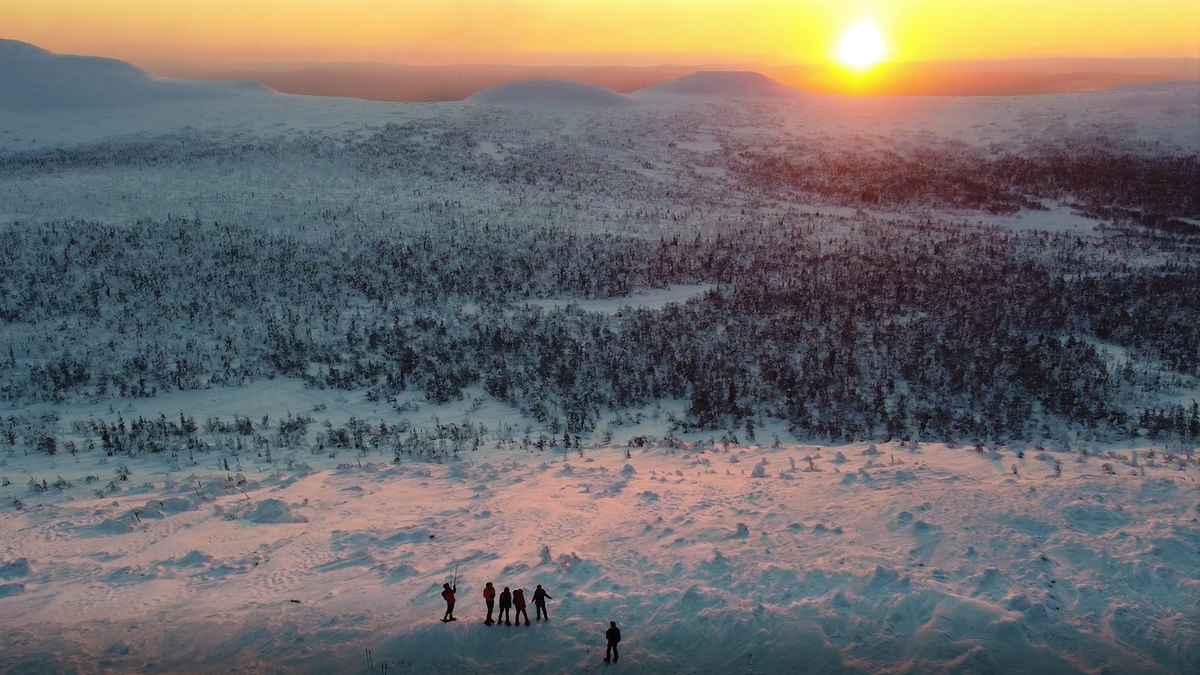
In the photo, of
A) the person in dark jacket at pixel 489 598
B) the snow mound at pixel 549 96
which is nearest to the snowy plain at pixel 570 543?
the person in dark jacket at pixel 489 598

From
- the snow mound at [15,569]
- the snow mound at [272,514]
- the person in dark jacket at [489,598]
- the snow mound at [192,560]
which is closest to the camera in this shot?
the person in dark jacket at [489,598]

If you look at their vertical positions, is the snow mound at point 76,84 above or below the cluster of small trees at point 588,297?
above

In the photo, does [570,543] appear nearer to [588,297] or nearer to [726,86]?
[588,297]

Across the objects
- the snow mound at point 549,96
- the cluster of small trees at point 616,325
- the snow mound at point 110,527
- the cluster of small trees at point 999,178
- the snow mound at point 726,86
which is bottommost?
the snow mound at point 110,527

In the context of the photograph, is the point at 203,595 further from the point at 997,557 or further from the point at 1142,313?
the point at 1142,313

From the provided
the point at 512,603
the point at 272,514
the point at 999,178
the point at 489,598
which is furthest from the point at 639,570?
the point at 999,178

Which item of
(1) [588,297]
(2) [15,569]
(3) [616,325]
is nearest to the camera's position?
(2) [15,569]

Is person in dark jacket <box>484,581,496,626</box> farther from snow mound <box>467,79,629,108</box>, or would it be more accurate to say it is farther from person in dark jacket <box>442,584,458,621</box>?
snow mound <box>467,79,629,108</box>

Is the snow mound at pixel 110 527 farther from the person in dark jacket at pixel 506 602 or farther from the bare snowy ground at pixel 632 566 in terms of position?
the person in dark jacket at pixel 506 602

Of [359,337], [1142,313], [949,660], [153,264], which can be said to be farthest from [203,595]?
[1142,313]
